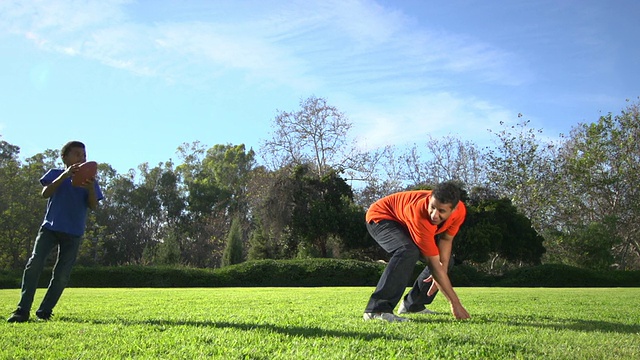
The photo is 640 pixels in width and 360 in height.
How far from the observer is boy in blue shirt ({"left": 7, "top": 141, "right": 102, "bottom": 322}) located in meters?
4.90

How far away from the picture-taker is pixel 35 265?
4.89m

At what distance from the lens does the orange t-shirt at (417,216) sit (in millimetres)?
4938

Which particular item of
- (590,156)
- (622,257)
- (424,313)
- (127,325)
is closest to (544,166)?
(590,156)

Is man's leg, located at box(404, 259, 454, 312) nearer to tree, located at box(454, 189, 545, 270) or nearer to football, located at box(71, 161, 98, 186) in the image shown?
football, located at box(71, 161, 98, 186)

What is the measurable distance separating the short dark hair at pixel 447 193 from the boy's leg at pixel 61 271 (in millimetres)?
3431

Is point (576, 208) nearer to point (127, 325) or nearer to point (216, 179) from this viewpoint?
point (127, 325)

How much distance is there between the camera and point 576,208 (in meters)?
29.0

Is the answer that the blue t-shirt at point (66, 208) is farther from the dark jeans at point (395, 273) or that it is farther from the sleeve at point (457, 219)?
the sleeve at point (457, 219)

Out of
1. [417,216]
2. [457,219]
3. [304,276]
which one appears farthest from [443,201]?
[304,276]

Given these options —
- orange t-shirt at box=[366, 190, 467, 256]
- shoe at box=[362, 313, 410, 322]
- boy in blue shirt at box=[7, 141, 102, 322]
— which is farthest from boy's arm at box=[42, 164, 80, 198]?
shoe at box=[362, 313, 410, 322]

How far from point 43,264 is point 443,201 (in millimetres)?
3747

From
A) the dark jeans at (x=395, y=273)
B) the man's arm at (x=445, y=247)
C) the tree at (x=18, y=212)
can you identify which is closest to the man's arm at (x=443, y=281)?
the dark jeans at (x=395, y=273)

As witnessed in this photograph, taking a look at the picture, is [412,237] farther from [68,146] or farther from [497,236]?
[497,236]

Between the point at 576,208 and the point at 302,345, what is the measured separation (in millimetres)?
29287
